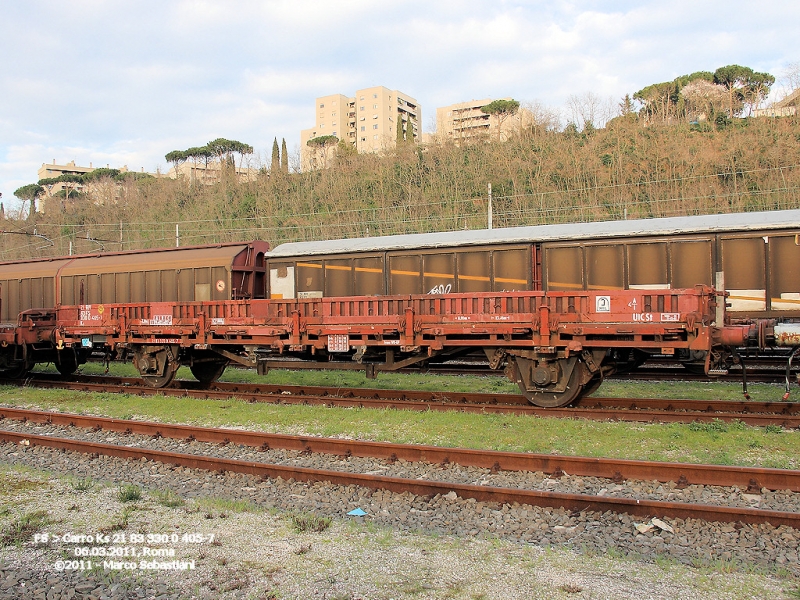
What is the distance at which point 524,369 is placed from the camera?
1041 cm

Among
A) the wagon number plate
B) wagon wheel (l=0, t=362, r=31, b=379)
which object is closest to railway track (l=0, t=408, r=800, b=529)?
the wagon number plate

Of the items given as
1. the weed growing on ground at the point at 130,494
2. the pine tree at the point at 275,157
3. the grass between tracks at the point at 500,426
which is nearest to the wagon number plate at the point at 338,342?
the grass between tracks at the point at 500,426

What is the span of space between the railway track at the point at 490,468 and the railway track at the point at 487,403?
Answer: 317 centimetres

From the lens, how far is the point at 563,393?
10.3 metres

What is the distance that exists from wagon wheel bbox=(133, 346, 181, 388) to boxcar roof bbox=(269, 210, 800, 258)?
5080mm

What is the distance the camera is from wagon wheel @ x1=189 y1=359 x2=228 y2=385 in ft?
46.1

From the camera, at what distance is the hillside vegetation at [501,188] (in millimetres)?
35281

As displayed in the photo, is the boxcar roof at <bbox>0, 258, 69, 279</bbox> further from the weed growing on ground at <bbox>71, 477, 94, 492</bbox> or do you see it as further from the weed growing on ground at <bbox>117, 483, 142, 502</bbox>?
the weed growing on ground at <bbox>117, 483, 142, 502</bbox>

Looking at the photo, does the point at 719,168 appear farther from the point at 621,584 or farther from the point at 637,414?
the point at 621,584

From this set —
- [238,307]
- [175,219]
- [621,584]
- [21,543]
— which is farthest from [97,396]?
[175,219]

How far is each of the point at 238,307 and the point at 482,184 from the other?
32965 mm

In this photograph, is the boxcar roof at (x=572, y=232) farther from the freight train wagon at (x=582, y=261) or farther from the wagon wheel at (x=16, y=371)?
the wagon wheel at (x=16, y=371)

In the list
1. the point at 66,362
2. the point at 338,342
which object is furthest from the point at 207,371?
the point at 66,362

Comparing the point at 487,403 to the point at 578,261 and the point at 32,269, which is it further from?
the point at 32,269
